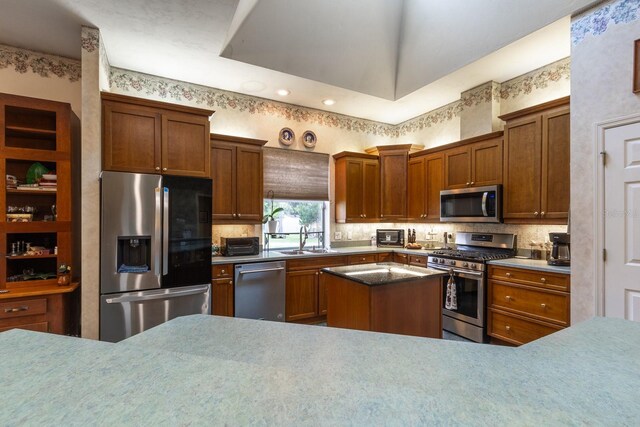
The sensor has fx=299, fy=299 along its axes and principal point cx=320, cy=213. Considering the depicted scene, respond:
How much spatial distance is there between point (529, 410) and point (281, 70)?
3399 mm

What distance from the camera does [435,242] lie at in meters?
4.56

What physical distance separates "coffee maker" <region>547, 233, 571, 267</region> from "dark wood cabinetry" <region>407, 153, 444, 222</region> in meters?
1.44

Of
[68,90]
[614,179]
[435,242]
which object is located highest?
[68,90]

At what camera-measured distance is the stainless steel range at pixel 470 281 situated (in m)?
3.24

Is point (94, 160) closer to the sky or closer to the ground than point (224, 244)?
closer to the sky

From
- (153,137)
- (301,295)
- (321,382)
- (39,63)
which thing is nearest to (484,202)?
(301,295)

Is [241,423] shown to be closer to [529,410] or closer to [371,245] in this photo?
[529,410]

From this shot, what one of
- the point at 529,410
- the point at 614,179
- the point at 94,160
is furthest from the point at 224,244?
the point at 614,179

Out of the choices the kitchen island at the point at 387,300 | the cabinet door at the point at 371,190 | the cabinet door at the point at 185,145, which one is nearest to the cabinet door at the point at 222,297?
the cabinet door at the point at 185,145

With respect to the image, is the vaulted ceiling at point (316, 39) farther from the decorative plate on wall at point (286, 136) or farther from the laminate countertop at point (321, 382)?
the laminate countertop at point (321, 382)

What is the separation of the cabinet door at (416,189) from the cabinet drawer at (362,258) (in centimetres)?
86

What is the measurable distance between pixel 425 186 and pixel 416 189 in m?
0.16

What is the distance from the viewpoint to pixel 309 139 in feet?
14.8

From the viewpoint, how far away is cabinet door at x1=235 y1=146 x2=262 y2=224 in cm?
369
